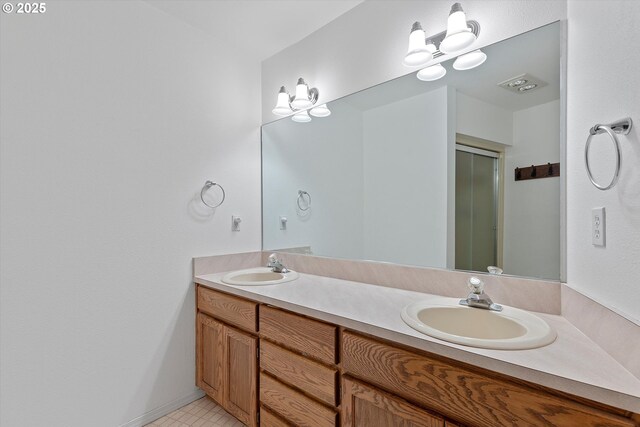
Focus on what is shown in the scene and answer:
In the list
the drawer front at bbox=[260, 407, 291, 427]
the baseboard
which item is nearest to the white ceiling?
the drawer front at bbox=[260, 407, 291, 427]

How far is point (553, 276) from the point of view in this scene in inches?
46.9

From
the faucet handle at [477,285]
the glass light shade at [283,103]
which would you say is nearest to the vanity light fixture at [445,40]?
the glass light shade at [283,103]

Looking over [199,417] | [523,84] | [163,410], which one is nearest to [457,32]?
[523,84]

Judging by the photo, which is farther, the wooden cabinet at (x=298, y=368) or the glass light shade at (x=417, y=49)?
the glass light shade at (x=417, y=49)

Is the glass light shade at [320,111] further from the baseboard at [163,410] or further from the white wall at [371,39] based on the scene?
the baseboard at [163,410]

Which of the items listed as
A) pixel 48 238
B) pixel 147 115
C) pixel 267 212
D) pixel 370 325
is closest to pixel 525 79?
pixel 370 325

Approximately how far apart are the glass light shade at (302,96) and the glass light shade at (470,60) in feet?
3.29

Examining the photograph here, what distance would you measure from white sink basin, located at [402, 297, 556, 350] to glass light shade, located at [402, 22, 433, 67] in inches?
46.8

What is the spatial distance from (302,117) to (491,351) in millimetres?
1890

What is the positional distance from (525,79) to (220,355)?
84.1 inches

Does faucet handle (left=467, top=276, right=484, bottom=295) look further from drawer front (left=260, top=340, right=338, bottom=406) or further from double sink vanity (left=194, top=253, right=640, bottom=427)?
drawer front (left=260, top=340, right=338, bottom=406)

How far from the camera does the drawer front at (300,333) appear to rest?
124 cm

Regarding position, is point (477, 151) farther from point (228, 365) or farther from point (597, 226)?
point (228, 365)

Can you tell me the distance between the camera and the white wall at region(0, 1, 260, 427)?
4.72 feet
